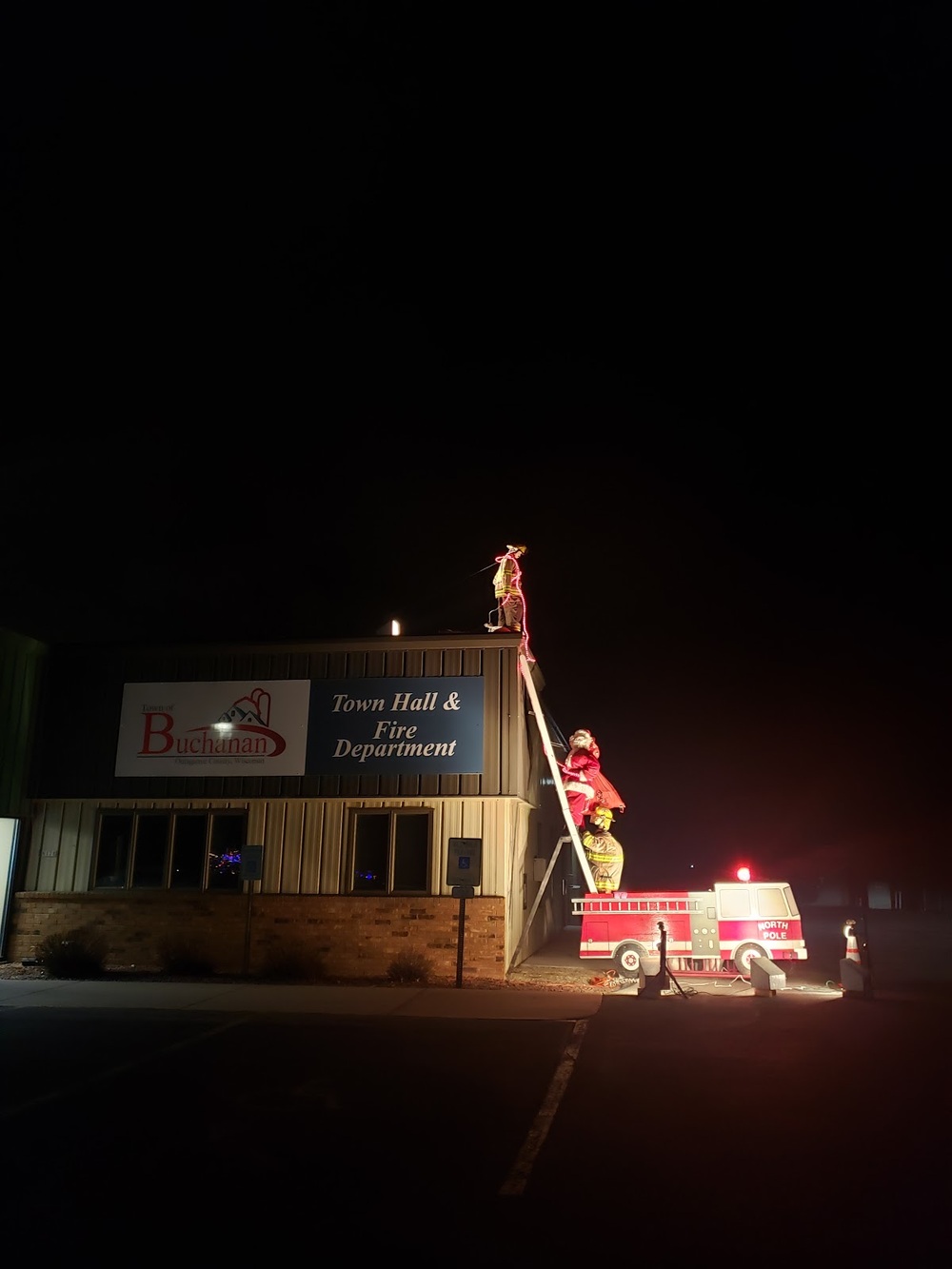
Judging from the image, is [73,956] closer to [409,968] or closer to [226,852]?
[226,852]

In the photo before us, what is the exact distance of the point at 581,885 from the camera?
128 ft

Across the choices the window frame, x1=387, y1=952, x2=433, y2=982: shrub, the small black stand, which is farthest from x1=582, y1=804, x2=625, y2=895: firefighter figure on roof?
x1=387, y1=952, x2=433, y2=982: shrub

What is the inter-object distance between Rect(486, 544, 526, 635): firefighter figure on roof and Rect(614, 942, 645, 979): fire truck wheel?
6.45m

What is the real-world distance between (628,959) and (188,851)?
8.63m

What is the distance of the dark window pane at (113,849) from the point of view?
18688 millimetres

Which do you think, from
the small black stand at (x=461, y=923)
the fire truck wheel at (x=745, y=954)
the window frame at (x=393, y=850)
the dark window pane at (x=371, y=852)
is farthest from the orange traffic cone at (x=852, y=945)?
the dark window pane at (x=371, y=852)

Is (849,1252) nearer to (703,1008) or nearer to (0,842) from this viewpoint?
(703,1008)

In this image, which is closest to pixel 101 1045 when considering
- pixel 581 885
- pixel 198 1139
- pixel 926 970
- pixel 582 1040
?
pixel 198 1139

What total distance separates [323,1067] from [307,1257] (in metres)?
4.80

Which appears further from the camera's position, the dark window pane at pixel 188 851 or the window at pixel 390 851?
the dark window pane at pixel 188 851

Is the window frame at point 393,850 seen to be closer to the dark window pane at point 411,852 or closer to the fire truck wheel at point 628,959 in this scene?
the dark window pane at point 411,852

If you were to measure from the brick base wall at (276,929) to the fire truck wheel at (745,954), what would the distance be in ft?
13.3

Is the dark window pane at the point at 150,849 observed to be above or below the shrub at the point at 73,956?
above

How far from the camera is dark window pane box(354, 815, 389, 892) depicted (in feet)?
58.1
